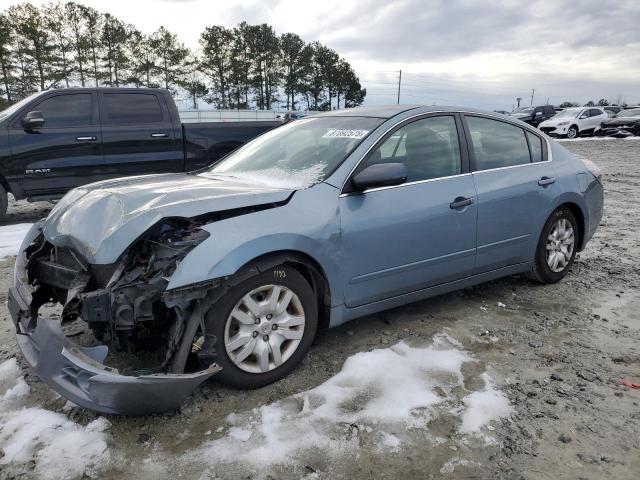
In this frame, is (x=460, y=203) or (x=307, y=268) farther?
(x=460, y=203)

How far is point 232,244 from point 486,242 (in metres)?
2.12

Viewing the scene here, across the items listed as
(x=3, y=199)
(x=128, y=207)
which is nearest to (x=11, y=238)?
(x=3, y=199)

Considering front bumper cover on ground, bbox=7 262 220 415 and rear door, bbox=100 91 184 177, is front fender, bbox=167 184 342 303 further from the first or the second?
rear door, bbox=100 91 184 177

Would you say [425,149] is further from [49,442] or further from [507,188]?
[49,442]

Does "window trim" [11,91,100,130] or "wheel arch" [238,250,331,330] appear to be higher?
"window trim" [11,91,100,130]

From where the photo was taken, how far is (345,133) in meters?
3.58

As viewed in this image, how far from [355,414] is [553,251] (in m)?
2.80

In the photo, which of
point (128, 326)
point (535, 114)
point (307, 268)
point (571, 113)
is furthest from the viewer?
point (535, 114)

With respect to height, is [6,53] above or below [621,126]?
above

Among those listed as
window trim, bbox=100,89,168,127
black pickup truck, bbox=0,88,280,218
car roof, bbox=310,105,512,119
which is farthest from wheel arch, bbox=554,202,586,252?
window trim, bbox=100,89,168,127

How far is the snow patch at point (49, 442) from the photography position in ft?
7.37

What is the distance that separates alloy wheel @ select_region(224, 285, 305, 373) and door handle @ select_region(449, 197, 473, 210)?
4.53 ft

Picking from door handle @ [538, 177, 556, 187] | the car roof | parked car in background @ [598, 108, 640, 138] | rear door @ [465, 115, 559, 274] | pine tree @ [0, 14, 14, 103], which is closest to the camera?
the car roof

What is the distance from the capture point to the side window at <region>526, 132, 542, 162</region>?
4.39m
